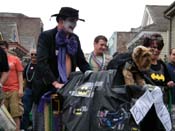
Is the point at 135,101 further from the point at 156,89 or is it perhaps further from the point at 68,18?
the point at 68,18

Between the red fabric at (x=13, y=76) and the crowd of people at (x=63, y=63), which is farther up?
the crowd of people at (x=63, y=63)

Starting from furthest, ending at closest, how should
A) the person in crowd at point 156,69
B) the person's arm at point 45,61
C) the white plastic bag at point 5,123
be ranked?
the white plastic bag at point 5,123 < the person in crowd at point 156,69 < the person's arm at point 45,61

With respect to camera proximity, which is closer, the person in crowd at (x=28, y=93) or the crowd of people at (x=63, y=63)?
the crowd of people at (x=63, y=63)

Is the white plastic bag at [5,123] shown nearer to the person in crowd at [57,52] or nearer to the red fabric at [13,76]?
the person in crowd at [57,52]

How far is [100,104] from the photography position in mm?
4789

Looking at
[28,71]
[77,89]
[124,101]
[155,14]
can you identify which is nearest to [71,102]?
[77,89]

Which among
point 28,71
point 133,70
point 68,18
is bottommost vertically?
point 28,71

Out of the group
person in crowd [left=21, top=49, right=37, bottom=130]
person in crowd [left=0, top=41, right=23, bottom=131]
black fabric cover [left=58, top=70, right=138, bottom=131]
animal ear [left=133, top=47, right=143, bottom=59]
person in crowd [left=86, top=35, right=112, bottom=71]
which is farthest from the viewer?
person in crowd [left=21, top=49, right=37, bottom=130]

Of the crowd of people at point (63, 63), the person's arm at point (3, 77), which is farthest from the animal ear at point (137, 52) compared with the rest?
the person's arm at point (3, 77)

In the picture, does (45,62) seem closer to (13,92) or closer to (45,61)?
(45,61)

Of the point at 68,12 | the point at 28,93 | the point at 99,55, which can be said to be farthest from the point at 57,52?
the point at 28,93

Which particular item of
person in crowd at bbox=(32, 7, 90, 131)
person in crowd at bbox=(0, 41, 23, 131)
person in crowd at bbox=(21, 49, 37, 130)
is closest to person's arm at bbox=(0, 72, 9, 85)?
person in crowd at bbox=(0, 41, 23, 131)

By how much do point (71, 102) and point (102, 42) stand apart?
3.40 metres

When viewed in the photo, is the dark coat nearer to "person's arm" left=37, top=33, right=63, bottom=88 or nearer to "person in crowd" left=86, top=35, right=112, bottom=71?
"person's arm" left=37, top=33, right=63, bottom=88
